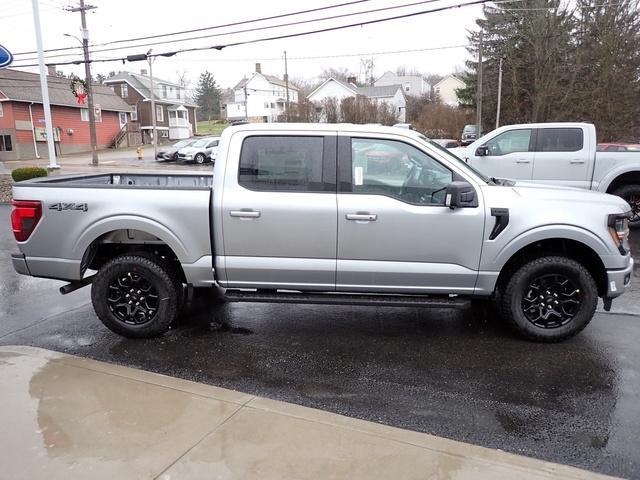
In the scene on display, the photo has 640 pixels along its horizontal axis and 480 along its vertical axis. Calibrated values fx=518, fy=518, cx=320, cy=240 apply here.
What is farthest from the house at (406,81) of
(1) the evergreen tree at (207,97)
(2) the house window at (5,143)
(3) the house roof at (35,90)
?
(2) the house window at (5,143)

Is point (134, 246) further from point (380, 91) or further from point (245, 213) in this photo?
point (380, 91)

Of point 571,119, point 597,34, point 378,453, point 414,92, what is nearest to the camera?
point 378,453

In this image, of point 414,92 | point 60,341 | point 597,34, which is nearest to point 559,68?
point 597,34

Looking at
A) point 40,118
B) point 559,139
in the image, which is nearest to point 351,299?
point 559,139

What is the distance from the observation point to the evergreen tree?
105 metres

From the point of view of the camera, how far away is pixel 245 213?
4461 mm

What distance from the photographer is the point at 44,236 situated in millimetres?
4684

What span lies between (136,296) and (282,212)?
5.26 feet

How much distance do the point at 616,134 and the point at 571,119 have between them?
297 cm

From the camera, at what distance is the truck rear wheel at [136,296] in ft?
15.4

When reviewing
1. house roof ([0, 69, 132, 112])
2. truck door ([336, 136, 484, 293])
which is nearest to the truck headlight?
truck door ([336, 136, 484, 293])

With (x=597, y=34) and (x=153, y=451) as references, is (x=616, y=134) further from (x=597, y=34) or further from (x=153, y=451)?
(x=153, y=451)

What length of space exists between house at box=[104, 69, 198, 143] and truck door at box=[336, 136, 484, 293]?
59795 mm

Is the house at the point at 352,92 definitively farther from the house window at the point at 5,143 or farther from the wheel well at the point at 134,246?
the wheel well at the point at 134,246
